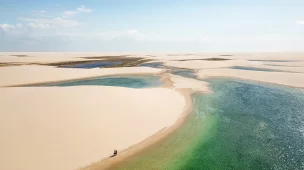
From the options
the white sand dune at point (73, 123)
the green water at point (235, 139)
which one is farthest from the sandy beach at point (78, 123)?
the green water at point (235, 139)

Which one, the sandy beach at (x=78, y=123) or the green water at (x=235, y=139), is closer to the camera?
the sandy beach at (x=78, y=123)

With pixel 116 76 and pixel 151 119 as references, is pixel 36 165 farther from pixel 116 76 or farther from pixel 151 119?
pixel 116 76

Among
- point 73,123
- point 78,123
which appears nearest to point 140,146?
point 78,123

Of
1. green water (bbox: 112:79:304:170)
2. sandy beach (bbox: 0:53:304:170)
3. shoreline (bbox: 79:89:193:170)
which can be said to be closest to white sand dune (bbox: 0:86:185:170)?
sandy beach (bbox: 0:53:304:170)

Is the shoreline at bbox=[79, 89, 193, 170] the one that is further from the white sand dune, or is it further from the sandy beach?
the white sand dune

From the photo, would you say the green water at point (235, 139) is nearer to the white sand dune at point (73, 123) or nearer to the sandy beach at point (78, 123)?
the sandy beach at point (78, 123)

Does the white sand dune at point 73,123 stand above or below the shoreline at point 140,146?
above

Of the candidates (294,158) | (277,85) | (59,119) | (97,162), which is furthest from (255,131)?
(277,85)
